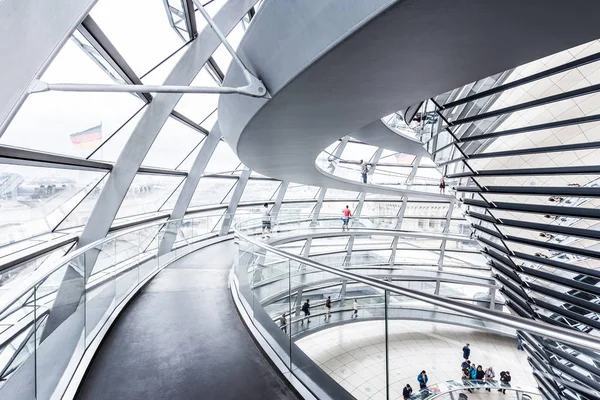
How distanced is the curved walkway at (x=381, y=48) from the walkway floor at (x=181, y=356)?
9.82 feet

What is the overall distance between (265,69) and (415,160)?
63.3 feet

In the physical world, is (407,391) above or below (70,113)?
below

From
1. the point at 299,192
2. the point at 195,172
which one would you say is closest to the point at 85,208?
the point at 195,172

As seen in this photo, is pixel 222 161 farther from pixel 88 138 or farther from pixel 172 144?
pixel 88 138

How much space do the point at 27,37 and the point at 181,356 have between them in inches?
146

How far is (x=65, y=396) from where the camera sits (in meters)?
2.51

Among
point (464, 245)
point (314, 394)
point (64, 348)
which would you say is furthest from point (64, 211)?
point (464, 245)

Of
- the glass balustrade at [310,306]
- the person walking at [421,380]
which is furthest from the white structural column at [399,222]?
the person walking at [421,380]

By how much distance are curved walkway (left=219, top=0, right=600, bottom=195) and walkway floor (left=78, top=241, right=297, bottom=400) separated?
9.82ft

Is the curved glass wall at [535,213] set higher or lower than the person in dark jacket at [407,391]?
higher

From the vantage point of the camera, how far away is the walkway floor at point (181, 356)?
8.86 ft

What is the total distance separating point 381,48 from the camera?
2508 mm

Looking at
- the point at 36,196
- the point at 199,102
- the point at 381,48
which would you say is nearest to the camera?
the point at 381,48

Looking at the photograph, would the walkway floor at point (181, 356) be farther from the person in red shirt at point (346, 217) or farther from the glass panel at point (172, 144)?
the person in red shirt at point (346, 217)
